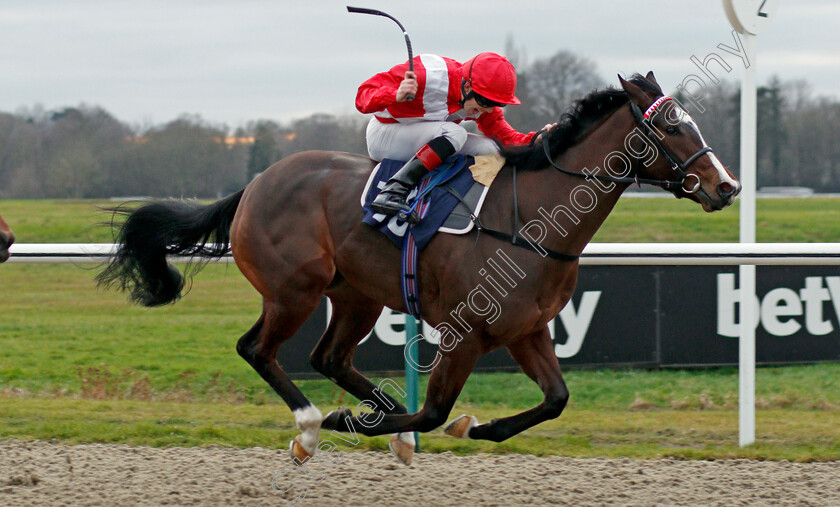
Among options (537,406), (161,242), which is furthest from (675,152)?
(161,242)

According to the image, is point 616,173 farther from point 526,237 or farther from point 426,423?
point 426,423

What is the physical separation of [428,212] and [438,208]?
4cm

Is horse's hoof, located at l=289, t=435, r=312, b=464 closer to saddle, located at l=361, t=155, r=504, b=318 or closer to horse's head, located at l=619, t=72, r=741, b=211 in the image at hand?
saddle, located at l=361, t=155, r=504, b=318

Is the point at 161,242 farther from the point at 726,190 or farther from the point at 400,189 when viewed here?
the point at 726,190

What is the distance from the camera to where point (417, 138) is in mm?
3621

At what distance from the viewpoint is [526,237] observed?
3344 mm

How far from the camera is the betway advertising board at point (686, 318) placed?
5430 mm

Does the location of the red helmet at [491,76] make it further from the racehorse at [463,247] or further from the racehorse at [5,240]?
the racehorse at [5,240]

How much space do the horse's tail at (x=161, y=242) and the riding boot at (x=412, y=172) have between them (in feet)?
3.06

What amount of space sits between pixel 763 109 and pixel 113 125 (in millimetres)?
10934

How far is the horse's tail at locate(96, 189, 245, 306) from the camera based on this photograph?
4.16m

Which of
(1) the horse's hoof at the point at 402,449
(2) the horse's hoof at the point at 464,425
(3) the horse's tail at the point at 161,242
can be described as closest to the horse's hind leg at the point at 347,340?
(1) the horse's hoof at the point at 402,449

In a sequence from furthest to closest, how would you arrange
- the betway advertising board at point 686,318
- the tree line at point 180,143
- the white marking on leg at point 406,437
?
the tree line at point 180,143 → the betway advertising board at point 686,318 → the white marking on leg at point 406,437

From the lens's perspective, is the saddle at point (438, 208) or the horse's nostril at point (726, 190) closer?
the horse's nostril at point (726, 190)
